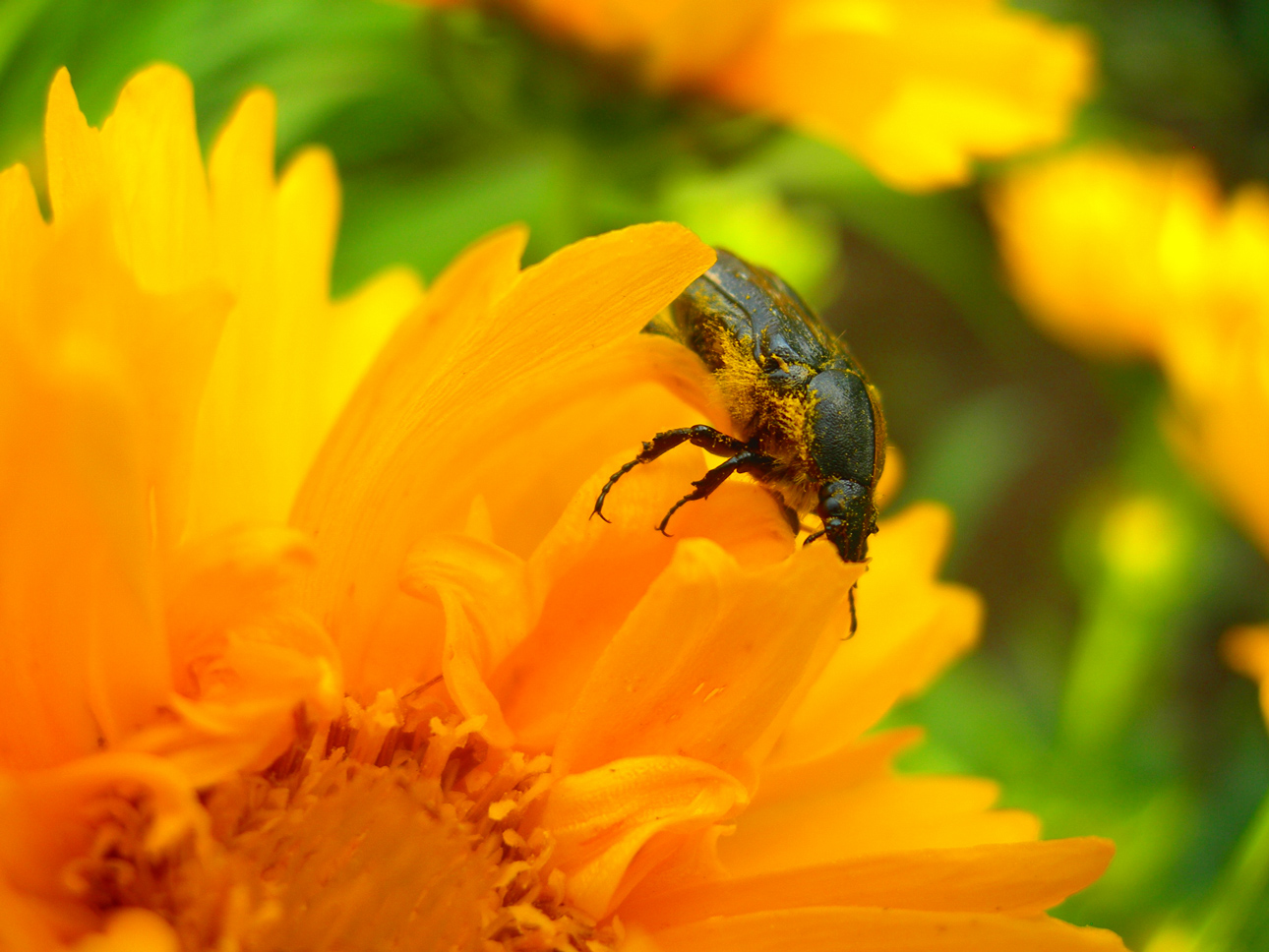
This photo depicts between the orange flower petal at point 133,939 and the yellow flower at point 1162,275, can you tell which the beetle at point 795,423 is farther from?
the yellow flower at point 1162,275

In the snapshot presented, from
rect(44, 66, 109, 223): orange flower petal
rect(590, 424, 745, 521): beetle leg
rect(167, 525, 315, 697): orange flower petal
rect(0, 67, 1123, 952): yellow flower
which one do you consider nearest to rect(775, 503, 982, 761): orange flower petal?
rect(0, 67, 1123, 952): yellow flower

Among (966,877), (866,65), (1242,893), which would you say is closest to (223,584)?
(966,877)

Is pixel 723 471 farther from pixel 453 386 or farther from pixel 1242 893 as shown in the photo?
pixel 1242 893

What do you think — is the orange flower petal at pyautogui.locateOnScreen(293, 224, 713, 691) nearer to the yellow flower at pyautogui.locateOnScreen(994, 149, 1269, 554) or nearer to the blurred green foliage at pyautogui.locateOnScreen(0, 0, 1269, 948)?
the blurred green foliage at pyautogui.locateOnScreen(0, 0, 1269, 948)

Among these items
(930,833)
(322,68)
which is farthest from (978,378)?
(930,833)

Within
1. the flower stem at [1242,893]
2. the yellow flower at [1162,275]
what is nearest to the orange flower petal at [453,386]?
the flower stem at [1242,893]

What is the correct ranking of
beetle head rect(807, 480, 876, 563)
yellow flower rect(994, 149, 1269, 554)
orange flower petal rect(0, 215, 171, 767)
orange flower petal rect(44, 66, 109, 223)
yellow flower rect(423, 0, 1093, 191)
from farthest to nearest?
yellow flower rect(994, 149, 1269, 554) < yellow flower rect(423, 0, 1093, 191) < beetle head rect(807, 480, 876, 563) < orange flower petal rect(44, 66, 109, 223) < orange flower petal rect(0, 215, 171, 767)

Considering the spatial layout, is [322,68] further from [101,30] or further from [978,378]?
[978,378]
